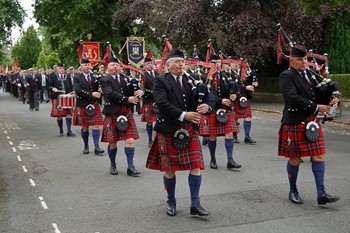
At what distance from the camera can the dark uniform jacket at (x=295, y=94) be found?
17.3 feet

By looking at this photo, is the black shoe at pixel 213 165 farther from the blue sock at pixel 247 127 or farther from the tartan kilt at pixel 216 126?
the blue sock at pixel 247 127

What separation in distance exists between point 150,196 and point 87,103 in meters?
3.81

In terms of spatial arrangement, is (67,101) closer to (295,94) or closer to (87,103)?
(87,103)

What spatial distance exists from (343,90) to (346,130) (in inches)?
210

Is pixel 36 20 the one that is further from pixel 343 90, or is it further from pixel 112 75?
pixel 112 75

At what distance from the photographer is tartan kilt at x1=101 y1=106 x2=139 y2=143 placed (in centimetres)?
728

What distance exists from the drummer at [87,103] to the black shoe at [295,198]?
4379mm

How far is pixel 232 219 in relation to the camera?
495cm

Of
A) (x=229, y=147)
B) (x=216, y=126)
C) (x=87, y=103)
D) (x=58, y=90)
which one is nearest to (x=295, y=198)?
(x=229, y=147)

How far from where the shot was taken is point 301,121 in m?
5.41

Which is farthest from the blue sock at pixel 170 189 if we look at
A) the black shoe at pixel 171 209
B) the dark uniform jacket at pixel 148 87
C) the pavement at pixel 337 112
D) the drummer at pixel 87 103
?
the pavement at pixel 337 112

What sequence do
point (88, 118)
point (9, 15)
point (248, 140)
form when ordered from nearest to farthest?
point (88, 118) < point (248, 140) < point (9, 15)

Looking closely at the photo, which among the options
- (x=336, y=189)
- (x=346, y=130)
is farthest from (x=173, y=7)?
(x=336, y=189)

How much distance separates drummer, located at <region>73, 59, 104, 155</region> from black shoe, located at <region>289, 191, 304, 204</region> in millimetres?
4379
